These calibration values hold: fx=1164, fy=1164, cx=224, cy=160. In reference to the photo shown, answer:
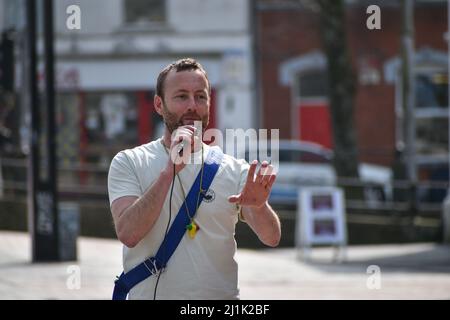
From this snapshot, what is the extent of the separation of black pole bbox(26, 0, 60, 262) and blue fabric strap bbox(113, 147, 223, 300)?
925 centimetres

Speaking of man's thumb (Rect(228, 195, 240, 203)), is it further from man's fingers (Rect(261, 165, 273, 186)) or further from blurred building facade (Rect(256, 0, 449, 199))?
blurred building facade (Rect(256, 0, 449, 199))

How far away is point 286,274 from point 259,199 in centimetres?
926

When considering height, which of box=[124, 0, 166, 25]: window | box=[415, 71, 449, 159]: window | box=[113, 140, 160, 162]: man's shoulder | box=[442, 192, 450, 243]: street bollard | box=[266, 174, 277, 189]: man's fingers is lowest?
box=[442, 192, 450, 243]: street bollard

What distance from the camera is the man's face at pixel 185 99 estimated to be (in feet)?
13.8

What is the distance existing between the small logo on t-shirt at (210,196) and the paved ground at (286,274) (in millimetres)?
5315

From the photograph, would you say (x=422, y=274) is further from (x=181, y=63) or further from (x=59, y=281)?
(x=181, y=63)

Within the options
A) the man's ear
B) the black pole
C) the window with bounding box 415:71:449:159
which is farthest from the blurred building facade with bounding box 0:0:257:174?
the man's ear

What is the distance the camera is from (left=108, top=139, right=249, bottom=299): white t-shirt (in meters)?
4.16

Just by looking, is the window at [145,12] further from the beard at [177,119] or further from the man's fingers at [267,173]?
the man's fingers at [267,173]

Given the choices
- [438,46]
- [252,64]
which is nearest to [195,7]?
[252,64]

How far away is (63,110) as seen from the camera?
29.1m

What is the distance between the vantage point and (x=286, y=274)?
43.5 feet

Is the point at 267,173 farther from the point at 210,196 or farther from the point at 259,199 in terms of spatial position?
the point at 210,196

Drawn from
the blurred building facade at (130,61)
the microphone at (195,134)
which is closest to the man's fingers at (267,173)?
the microphone at (195,134)
